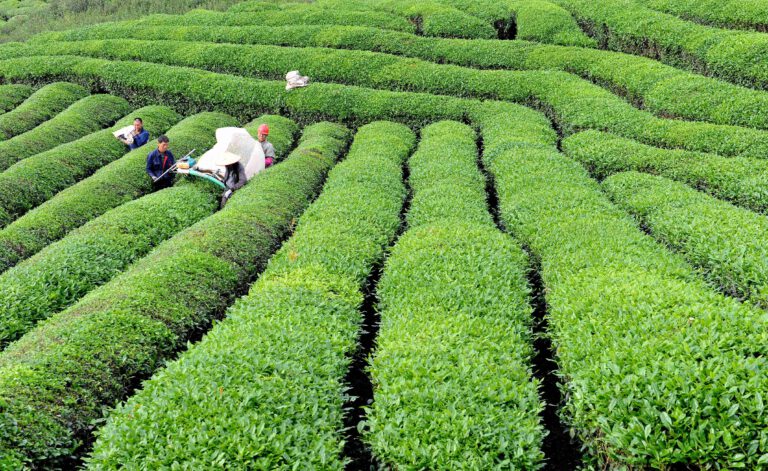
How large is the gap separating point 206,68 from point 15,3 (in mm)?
43869

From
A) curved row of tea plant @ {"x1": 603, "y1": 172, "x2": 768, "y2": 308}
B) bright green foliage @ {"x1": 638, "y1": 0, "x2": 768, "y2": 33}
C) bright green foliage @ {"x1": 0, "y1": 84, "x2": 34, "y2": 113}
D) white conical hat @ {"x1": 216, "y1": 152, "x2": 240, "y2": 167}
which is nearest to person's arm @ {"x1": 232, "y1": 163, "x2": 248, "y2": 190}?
white conical hat @ {"x1": 216, "y1": 152, "x2": 240, "y2": 167}

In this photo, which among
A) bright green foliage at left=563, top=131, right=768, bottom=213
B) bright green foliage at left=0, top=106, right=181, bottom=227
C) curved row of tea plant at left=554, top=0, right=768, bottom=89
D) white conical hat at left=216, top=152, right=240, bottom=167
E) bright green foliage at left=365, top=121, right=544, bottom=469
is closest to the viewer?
bright green foliage at left=365, top=121, right=544, bottom=469

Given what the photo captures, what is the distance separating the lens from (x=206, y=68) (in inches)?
1115

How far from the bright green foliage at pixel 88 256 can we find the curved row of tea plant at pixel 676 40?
19.2 metres

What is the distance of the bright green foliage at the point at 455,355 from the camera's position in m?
5.55

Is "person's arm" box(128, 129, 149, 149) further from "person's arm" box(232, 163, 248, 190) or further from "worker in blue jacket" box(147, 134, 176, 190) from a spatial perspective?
"person's arm" box(232, 163, 248, 190)

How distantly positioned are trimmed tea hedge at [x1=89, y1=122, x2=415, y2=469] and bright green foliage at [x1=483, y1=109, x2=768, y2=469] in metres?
2.88

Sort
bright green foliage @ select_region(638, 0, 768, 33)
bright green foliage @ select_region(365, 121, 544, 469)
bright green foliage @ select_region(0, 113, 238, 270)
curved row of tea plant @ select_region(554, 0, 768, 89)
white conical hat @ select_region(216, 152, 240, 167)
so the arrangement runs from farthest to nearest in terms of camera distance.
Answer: bright green foliage @ select_region(638, 0, 768, 33), curved row of tea plant @ select_region(554, 0, 768, 89), white conical hat @ select_region(216, 152, 240, 167), bright green foliage @ select_region(0, 113, 238, 270), bright green foliage @ select_region(365, 121, 544, 469)

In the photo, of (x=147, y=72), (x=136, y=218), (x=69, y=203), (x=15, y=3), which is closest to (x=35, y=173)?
(x=69, y=203)

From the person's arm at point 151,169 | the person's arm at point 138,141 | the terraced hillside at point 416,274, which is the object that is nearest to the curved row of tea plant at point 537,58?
the terraced hillside at point 416,274

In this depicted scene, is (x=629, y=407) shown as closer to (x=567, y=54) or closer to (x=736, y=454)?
(x=736, y=454)

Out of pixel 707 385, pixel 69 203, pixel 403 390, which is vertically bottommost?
pixel 69 203

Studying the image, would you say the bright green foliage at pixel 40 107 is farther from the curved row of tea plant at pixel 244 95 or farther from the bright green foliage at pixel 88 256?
the bright green foliage at pixel 88 256

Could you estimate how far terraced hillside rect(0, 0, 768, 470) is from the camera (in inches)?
223
